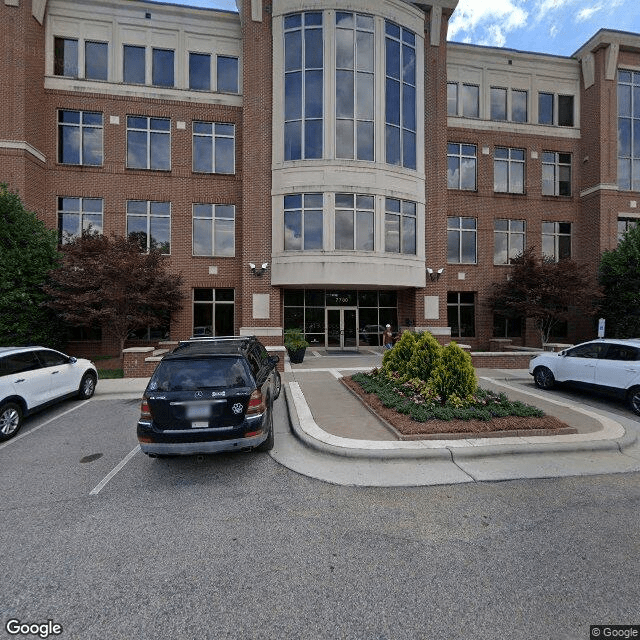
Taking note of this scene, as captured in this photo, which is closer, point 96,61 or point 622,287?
A: point 96,61

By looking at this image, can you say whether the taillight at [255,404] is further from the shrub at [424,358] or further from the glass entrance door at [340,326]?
the glass entrance door at [340,326]

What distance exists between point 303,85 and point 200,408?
16.7 metres

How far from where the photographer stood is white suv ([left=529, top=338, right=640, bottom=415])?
8141mm

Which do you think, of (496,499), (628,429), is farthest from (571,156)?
(496,499)

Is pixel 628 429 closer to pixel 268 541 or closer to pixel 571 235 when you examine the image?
pixel 268 541

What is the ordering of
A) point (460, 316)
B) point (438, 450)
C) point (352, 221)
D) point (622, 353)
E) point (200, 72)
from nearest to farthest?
point (438, 450) → point (622, 353) → point (352, 221) → point (200, 72) → point (460, 316)

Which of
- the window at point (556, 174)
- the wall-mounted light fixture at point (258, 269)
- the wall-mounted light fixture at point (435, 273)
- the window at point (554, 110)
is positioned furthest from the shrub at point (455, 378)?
the window at point (554, 110)

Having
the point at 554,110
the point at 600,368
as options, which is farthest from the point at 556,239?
the point at 600,368

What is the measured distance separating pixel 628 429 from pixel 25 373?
12.1 m

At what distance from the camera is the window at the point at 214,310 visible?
18.0 m

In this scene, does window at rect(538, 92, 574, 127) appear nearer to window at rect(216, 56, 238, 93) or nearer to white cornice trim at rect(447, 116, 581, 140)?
white cornice trim at rect(447, 116, 581, 140)

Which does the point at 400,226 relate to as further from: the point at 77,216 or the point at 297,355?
the point at 77,216

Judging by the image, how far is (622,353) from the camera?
28.2 ft

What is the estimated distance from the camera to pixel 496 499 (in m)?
4.30
